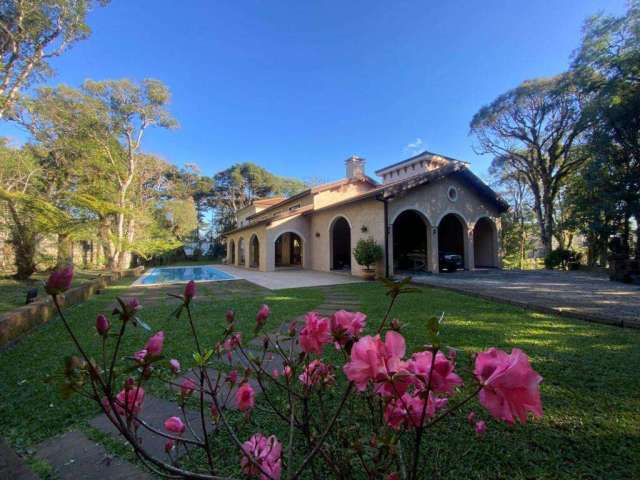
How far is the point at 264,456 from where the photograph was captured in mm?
994

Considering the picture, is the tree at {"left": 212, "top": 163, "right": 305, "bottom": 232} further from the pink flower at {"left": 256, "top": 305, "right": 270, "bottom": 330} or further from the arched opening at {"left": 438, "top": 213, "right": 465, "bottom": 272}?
the pink flower at {"left": 256, "top": 305, "right": 270, "bottom": 330}

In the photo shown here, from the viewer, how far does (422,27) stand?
42.3 feet

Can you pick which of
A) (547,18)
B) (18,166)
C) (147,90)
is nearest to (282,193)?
(147,90)

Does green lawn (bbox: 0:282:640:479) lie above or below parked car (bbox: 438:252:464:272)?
below

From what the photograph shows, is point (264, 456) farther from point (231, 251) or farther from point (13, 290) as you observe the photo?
point (231, 251)

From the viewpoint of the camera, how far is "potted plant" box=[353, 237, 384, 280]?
38.2 feet

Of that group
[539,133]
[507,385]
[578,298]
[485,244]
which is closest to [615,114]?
[539,133]

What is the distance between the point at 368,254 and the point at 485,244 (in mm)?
8550

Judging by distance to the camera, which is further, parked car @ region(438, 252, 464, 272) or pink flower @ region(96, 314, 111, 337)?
parked car @ region(438, 252, 464, 272)

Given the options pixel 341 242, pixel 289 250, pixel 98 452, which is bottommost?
pixel 98 452

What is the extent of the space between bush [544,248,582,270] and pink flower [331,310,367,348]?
63.4 ft

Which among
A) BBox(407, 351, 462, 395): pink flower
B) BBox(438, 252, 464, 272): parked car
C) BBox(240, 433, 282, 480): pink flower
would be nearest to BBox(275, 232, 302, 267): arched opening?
BBox(438, 252, 464, 272): parked car

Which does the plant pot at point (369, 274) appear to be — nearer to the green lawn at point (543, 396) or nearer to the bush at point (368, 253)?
the bush at point (368, 253)

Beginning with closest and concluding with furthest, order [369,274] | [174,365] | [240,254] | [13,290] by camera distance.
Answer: [174,365] < [13,290] < [369,274] < [240,254]
